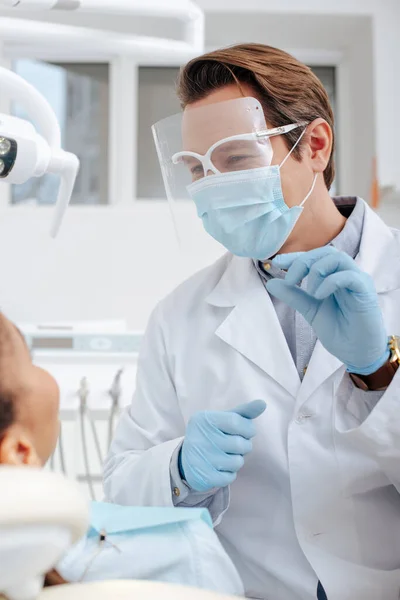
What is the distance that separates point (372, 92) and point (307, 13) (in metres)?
0.44

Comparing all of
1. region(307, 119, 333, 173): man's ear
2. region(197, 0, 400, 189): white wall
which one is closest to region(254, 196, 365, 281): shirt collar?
region(307, 119, 333, 173): man's ear

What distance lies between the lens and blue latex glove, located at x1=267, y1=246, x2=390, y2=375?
1.08 metres

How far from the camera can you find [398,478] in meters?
1.17

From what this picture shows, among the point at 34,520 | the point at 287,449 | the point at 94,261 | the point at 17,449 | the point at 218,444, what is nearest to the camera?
the point at 34,520

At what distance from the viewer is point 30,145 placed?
3.38 feet

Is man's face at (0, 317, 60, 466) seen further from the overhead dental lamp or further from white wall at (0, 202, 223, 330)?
white wall at (0, 202, 223, 330)

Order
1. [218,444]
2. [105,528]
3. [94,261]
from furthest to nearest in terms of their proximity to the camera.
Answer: [94,261]
[218,444]
[105,528]

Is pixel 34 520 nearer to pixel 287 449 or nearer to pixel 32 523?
pixel 32 523

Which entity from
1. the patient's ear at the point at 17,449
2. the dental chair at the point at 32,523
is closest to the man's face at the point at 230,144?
the patient's ear at the point at 17,449

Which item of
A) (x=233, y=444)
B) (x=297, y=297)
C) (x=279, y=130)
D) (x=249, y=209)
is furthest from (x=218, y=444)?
(x=279, y=130)

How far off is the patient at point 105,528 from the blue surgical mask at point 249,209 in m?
0.61

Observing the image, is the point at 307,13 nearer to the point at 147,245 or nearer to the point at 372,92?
the point at 372,92

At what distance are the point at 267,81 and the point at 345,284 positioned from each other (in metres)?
0.50

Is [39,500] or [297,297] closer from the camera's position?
[39,500]
